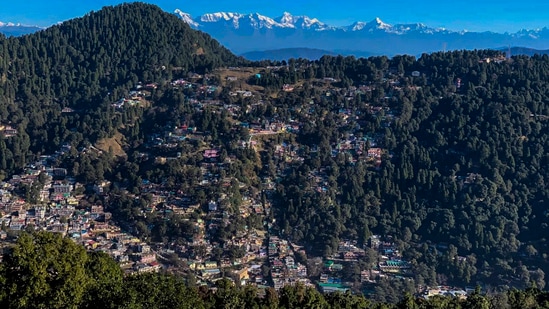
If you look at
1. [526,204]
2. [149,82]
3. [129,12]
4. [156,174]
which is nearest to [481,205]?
[526,204]

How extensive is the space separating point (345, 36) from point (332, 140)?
142 m

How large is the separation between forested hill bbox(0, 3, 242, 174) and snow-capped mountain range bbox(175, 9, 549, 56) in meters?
85.3

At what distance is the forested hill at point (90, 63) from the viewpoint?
39344mm

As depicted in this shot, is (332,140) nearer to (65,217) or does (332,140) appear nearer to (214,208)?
(214,208)

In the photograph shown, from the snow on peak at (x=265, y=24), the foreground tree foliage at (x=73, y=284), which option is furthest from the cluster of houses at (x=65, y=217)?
the snow on peak at (x=265, y=24)

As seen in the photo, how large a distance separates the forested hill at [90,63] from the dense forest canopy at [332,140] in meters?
0.16

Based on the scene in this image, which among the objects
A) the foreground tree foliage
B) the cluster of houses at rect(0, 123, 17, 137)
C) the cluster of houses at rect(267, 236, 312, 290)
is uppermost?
the cluster of houses at rect(0, 123, 17, 137)

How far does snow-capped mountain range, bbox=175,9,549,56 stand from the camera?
143 m

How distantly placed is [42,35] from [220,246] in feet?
115

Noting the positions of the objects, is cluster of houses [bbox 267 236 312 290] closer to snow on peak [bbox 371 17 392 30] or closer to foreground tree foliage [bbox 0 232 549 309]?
foreground tree foliage [bbox 0 232 549 309]

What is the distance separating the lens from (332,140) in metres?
37.2

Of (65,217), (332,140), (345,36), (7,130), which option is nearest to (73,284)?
(65,217)

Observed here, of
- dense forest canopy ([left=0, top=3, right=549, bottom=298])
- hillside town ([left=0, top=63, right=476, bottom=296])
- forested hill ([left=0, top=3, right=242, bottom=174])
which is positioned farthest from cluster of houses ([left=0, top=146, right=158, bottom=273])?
forested hill ([left=0, top=3, right=242, bottom=174])

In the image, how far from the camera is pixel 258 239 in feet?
91.8
